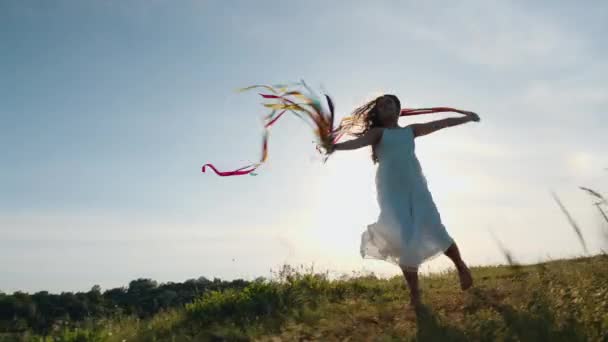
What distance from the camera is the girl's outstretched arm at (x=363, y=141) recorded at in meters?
6.61

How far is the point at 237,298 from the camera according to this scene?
25.6 feet

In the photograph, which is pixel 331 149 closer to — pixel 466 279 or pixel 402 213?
pixel 402 213

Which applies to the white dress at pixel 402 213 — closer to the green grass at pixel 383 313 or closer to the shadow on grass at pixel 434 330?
the green grass at pixel 383 313

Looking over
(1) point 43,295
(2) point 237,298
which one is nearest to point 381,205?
(2) point 237,298

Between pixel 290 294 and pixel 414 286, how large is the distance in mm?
2078

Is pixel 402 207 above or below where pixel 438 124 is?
below

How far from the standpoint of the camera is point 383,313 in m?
6.20

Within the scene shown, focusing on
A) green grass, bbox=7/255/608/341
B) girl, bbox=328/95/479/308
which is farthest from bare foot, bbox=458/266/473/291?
green grass, bbox=7/255/608/341

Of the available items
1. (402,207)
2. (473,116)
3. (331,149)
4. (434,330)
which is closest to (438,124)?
(473,116)

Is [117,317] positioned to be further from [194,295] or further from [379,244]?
[379,244]

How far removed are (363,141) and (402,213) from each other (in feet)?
3.23

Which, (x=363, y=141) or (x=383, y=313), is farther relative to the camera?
(x=363, y=141)

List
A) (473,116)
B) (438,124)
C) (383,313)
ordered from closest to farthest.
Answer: (383,313) < (438,124) < (473,116)

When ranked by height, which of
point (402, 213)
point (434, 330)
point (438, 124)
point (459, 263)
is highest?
point (438, 124)
